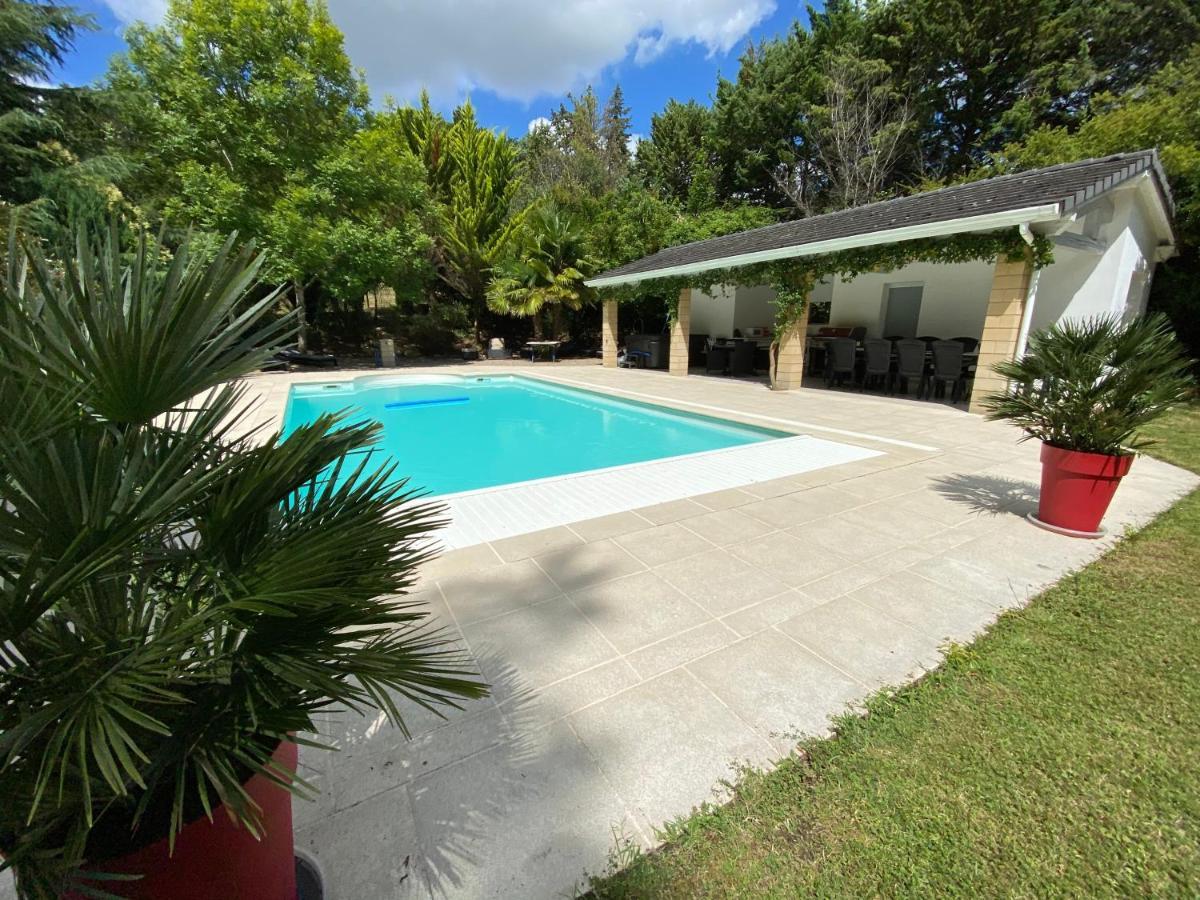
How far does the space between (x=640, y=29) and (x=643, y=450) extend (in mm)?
31401

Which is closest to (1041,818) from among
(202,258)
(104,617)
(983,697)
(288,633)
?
(983,697)

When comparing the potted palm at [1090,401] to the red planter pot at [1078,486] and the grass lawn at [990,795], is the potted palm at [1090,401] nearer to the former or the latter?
the red planter pot at [1078,486]

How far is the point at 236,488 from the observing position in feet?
3.39

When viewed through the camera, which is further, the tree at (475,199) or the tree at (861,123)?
the tree at (861,123)

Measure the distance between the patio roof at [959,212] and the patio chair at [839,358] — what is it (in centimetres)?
225

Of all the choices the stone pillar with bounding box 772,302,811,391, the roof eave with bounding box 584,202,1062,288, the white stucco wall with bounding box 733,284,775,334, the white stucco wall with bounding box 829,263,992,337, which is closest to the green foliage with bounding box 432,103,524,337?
the roof eave with bounding box 584,202,1062,288

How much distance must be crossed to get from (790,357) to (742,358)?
10.5 ft

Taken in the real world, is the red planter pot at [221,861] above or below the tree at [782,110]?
below

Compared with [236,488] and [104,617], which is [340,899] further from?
[236,488]

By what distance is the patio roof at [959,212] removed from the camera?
24.7 ft

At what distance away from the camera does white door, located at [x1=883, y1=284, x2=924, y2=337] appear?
13.8 meters

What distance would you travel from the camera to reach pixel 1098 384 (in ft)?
11.7

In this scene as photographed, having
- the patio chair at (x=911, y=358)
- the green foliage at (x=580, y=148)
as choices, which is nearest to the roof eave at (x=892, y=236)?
the patio chair at (x=911, y=358)

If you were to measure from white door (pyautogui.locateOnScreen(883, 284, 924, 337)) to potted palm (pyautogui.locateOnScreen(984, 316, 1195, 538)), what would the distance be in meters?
11.6
